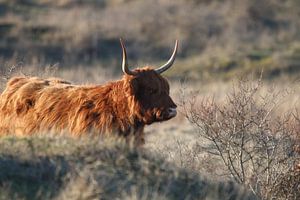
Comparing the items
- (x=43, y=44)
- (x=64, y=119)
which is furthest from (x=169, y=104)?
(x=43, y=44)

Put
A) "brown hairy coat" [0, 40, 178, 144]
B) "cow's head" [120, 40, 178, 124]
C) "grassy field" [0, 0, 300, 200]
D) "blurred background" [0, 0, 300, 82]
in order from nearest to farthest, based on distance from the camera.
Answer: "grassy field" [0, 0, 300, 200] → "brown hairy coat" [0, 40, 178, 144] → "cow's head" [120, 40, 178, 124] → "blurred background" [0, 0, 300, 82]

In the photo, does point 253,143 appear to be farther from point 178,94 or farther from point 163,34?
point 163,34

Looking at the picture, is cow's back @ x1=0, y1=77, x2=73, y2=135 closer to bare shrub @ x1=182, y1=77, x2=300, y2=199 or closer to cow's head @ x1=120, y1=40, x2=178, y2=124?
cow's head @ x1=120, y1=40, x2=178, y2=124

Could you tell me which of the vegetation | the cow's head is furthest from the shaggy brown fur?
the vegetation

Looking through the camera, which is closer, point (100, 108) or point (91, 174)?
point (91, 174)

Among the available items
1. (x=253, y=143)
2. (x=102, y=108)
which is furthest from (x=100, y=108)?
(x=253, y=143)

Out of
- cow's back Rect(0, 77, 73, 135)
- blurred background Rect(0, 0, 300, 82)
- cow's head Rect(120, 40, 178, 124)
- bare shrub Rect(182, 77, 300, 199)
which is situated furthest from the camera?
blurred background Rect(0, 0, 300, 82)

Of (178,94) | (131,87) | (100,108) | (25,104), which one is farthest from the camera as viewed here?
(178,94)

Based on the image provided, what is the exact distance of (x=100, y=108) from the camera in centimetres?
1259

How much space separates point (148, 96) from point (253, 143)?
1.53 m

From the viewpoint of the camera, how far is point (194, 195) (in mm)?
9898

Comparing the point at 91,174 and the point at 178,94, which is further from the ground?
the point at 178,94

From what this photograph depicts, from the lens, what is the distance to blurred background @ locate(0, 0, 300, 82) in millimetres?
37147

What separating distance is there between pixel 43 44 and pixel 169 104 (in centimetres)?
2576
